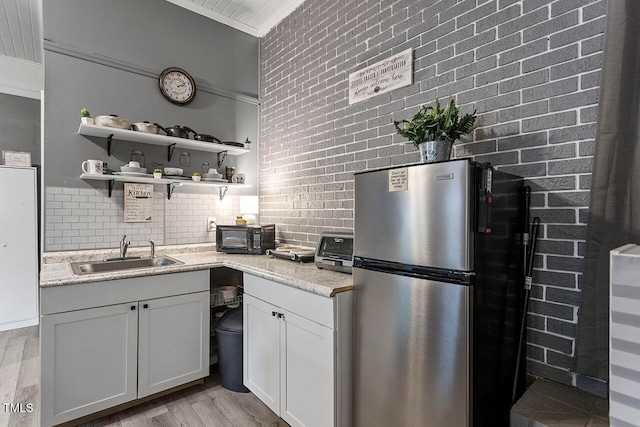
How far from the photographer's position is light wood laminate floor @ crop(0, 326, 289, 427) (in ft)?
6.59

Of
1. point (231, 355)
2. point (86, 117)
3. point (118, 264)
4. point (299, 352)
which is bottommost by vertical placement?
point (231, 355)

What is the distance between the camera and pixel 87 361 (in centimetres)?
193

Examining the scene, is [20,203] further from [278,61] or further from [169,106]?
[278,61]

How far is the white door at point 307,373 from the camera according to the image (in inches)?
62.6

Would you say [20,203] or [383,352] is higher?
[20,203]

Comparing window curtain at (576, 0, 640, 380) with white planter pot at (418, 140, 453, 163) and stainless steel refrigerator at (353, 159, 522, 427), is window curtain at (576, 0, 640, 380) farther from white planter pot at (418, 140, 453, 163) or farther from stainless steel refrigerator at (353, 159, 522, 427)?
white planter pot at (418, 140, 453, 163)

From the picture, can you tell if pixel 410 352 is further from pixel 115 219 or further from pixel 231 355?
pixel 115 219

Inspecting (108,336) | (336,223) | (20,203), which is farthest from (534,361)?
(20,203)

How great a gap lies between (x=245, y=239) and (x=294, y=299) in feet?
4.02

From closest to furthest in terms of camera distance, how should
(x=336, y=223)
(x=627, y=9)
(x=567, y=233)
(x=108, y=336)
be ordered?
(x=627, y=9) → (x=567, y=233) → (x=108, y=336) → (x=336, y=223)

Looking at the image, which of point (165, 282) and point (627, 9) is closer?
point (627, 9)

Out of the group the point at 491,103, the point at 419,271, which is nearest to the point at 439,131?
the point at 491,103

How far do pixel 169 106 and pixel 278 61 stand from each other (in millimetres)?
1127

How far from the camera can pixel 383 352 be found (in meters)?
1.44
